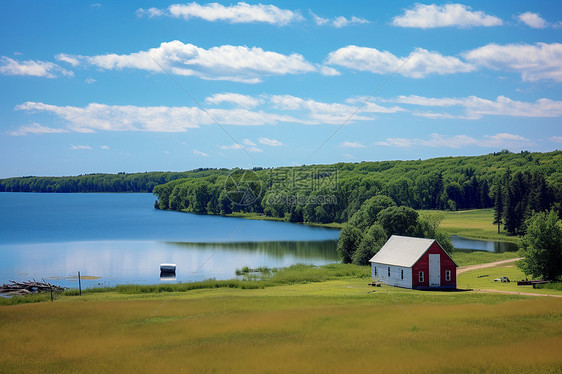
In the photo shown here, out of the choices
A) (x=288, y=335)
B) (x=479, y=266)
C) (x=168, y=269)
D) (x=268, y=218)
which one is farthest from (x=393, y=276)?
(x=268, y=218)

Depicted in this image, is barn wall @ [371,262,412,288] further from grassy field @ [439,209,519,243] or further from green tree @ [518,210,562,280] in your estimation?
grassy field @ [439,209,519,243]

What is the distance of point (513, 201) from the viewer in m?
116

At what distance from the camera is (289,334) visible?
27.6m

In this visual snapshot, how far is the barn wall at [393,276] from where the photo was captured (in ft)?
162

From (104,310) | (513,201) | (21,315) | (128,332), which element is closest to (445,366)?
(128,332)

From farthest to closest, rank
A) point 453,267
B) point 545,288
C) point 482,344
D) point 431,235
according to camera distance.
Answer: point 431,235, point 453,267, point 545,288, point 482,344

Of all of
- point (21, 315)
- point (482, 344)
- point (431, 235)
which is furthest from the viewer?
point (431, 235)

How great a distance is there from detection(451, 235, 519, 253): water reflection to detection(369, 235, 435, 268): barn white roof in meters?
36.8

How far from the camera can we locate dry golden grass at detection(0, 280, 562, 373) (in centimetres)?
2184

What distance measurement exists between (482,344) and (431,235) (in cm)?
5107

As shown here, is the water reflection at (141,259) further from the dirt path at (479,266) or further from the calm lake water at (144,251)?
the dirt path at (479,266)

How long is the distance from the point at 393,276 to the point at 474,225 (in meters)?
85.4

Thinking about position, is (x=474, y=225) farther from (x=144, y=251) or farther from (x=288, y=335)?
(x=288, y=335)

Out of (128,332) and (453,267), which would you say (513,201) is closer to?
(453,267)
